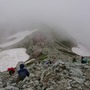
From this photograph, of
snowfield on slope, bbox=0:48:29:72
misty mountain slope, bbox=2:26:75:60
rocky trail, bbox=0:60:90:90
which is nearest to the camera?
rocky trail, bbox=0:60:90:90

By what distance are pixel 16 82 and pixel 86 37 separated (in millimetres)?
102391

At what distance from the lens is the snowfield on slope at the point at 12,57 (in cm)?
6061

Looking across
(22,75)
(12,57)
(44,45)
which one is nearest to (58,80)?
(22,75)

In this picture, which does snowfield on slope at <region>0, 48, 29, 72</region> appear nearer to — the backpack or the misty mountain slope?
the misty mountain slope

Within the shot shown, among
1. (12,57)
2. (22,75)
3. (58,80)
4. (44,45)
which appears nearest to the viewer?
(58,80)

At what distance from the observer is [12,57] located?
66.6 metres

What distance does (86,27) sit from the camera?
13825cm

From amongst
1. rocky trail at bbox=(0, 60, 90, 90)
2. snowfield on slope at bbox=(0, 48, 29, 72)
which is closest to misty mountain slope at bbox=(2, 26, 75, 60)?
snowfield on slope at bbox=(0, 48, 29, 72)

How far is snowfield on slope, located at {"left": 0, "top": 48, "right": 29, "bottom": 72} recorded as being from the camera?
60606 mm

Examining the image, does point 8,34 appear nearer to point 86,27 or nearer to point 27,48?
point 27,48

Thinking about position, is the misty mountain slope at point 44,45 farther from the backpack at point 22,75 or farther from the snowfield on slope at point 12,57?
the backpack at point 22,75

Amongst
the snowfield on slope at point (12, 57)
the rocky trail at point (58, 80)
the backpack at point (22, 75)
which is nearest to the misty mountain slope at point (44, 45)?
the snowfield on slope at point (12, 57)

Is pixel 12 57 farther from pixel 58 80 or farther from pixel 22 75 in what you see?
pixel 58 80

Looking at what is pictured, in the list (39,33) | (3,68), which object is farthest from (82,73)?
(39,33)
